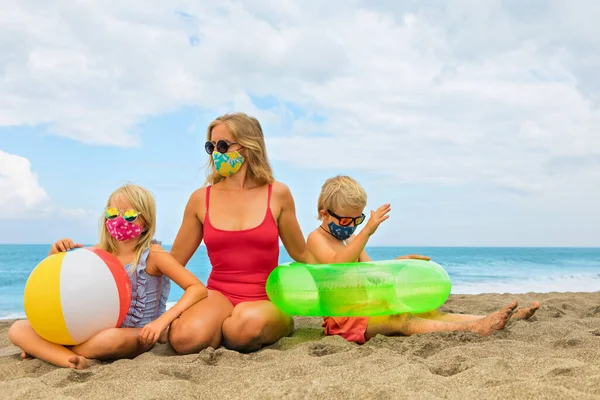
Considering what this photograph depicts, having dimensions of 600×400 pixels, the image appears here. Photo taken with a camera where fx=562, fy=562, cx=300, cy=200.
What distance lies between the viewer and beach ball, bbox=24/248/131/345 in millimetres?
3338

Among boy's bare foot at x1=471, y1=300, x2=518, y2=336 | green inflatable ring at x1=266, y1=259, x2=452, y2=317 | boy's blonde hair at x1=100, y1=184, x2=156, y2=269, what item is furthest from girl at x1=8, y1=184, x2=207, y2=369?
boy's bare foot at x1=471, y1=300, x2=518, y2=336

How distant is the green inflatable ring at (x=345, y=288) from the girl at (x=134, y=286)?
56 cm

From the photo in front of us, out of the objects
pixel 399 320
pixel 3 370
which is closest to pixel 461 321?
pixel 399 320

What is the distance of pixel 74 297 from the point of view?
10.9 ft

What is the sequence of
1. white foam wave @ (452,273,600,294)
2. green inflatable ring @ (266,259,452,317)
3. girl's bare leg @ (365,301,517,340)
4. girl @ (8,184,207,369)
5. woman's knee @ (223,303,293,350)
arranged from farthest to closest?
white foam wave @ (452,273,600,294)
girl's bare leg @ (365,301,517,340)
green inflatable ring @ (266,259,452,317)
woman's knee @ (223,303,293,350)
girl @ (8,184,207,369)

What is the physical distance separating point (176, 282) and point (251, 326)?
0.57 m

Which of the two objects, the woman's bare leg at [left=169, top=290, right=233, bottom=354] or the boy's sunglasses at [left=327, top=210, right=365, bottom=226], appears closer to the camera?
the woman's bare leg at [left=169, top=290, right=233, bottom=354]

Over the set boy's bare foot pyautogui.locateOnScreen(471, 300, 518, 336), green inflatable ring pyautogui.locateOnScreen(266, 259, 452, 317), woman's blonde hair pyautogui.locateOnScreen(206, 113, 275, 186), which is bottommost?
boy's bare foot pyautogui.locateOnScreen(471, 300, 518, 336)

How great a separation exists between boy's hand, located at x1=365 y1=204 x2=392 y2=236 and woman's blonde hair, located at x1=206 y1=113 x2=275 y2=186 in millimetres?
794

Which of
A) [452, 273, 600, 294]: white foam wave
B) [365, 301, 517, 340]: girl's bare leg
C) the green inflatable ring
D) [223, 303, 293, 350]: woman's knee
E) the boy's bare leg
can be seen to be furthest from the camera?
[452, 273, 600, 294]: white foam wave

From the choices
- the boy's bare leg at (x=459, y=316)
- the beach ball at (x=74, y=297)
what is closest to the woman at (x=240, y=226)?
the beach ball at (x=74, y=297)

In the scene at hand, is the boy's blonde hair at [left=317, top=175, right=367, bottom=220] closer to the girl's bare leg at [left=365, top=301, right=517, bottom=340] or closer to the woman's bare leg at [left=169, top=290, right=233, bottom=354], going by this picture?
the girl's bare leg at [left=365, top=301, right=517, bottom=340]

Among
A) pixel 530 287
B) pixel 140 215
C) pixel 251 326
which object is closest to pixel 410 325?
pixel 251 326

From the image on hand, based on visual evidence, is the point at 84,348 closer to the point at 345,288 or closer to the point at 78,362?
the point at 78,362
